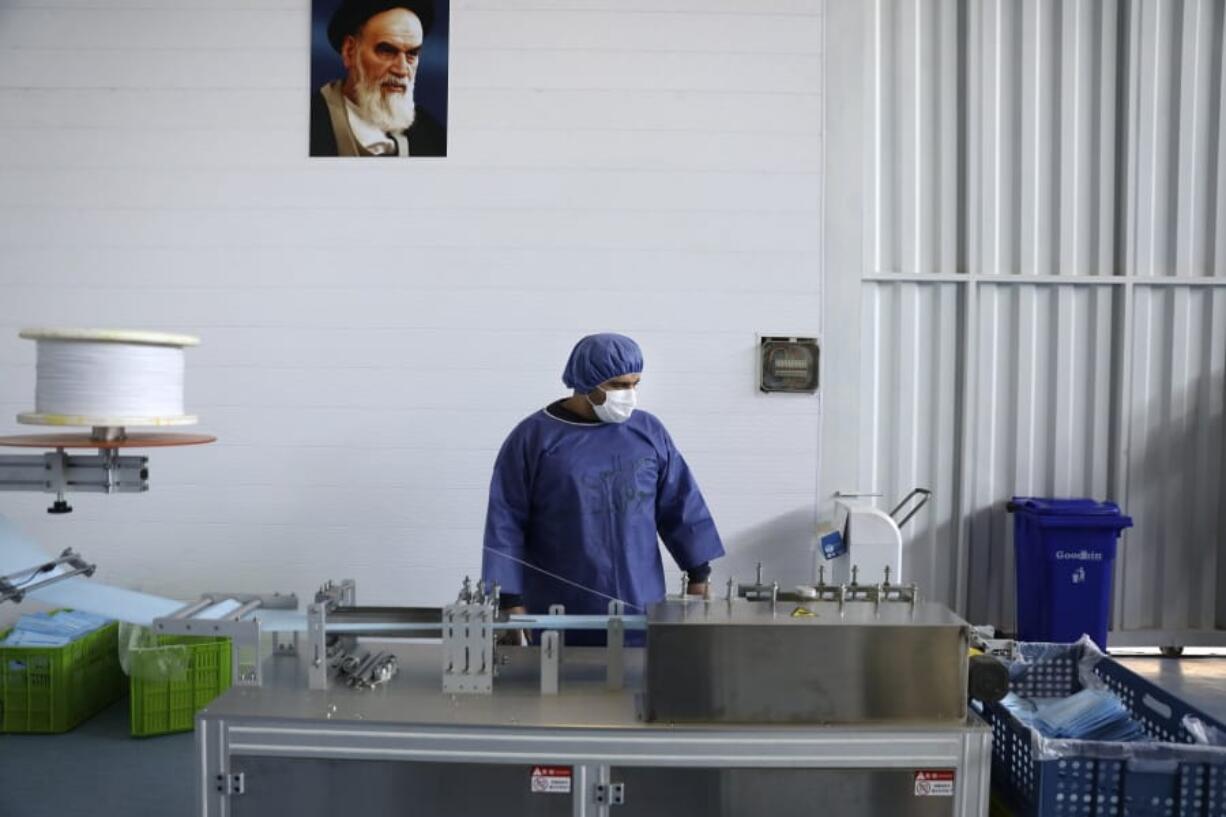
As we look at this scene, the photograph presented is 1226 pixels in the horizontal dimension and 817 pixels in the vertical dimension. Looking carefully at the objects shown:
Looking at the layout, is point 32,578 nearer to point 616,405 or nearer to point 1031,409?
point 616,405

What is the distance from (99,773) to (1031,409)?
3.84 m

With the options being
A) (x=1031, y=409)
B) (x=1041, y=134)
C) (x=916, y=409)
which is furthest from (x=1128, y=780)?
(x=1041, y=134)

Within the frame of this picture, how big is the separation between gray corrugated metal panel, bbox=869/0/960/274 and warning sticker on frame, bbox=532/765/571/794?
112 inches

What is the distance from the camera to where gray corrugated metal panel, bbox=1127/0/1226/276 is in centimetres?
387

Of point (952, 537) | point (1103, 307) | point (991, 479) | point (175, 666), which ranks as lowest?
point (175, 666)

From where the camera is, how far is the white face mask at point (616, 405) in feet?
7.93

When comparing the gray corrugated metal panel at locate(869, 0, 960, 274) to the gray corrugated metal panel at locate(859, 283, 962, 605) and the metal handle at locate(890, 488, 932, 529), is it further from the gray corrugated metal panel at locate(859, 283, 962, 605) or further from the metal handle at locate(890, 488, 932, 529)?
the metal handle at locate(890, 488, 932, 529)

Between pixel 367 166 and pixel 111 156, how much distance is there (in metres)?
1.06

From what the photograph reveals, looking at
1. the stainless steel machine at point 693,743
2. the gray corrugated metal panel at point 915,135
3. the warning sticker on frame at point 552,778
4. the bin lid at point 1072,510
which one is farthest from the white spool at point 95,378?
the bin lid at point 1072,510

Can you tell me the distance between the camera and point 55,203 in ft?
11.9

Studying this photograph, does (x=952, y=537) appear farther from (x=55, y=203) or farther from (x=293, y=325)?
(x=55, y=203)

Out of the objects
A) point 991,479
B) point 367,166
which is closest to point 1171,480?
point 991,479

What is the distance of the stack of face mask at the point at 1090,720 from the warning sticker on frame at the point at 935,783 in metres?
0.25

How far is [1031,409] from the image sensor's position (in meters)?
3.91
